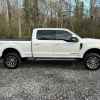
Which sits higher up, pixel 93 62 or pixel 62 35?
pixel 62 35

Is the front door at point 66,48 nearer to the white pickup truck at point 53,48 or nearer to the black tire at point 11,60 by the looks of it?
the white pickup truck at point 53,48

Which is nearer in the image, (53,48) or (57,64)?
(53,48)

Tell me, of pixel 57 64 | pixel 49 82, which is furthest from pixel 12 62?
pixel 49 82

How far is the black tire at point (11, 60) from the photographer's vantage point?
10.9 metres

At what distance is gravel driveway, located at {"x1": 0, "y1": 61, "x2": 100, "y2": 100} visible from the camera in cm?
715

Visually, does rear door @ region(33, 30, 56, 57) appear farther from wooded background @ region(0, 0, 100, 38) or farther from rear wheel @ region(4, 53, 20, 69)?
wooded background @ region(0, 0, 100, 38)

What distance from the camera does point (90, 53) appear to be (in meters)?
10.8

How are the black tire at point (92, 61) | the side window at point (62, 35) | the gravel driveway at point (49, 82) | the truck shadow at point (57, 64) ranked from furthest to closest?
1. the truck shadow at point (57, 64)
2. the side window at point (62, 35)
3. the black tire at point (92, 61)
4. the gravel driveway at point (49, 82)

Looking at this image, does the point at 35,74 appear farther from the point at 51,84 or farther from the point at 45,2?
the point at 45,2

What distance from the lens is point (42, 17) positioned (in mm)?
18438

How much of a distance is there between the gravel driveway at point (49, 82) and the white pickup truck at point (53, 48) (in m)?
0.47

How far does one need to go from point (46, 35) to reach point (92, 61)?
2.18 m

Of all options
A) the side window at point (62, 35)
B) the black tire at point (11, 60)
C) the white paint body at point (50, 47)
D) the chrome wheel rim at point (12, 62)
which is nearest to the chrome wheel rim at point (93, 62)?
the white paint body at point (50, 47)

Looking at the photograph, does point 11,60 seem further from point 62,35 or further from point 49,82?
point 49,82
